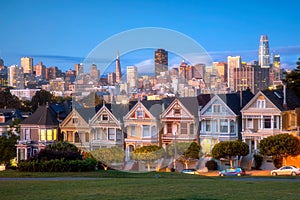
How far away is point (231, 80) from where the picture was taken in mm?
116375

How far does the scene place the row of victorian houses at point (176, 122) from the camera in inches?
1284

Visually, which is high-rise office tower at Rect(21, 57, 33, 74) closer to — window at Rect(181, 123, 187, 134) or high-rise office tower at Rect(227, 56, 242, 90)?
high-rise office tower at Rect(227, 56, 242, 90)

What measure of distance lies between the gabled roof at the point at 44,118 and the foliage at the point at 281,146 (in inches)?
879

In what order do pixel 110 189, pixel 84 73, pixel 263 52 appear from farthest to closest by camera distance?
pixel 263 52 → pixel 84 73 → pixel 110 189

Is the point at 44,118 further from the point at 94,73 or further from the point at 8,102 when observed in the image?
the point at 8,102

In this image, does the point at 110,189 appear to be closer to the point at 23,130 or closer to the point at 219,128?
the point at 219,128

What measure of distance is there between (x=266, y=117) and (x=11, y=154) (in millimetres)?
24472

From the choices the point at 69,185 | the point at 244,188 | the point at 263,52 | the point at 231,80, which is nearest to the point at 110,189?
the point at 69,185

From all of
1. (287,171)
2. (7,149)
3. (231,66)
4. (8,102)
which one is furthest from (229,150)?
(231,66)

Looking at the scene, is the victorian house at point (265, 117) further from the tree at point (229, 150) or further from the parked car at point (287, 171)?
the parked car at point (287, 171)

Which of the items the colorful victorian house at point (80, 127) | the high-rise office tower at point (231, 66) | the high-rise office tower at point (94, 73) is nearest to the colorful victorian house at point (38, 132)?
the colorful victorian house at point (80, 127)

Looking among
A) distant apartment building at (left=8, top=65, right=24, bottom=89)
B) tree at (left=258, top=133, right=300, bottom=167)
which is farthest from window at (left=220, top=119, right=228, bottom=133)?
distant apartment building at (left=8, top=65, right=24, bottom=89)

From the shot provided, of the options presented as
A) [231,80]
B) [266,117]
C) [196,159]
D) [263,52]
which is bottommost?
[196,159]

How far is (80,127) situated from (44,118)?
20.1 meters
